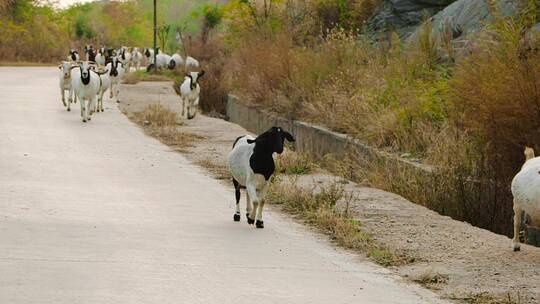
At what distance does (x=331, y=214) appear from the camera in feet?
42.7

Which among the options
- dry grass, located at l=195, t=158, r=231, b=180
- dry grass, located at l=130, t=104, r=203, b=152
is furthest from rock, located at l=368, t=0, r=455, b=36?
dry grass, located at l=195, t=158, r=231, b=180

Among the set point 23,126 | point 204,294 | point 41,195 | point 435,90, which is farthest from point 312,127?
point 204,294

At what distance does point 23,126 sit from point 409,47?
27.2 feet

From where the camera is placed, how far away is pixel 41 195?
48.1 feet

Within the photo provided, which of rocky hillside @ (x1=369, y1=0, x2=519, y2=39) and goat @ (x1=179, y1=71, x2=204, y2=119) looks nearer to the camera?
rocky hillside @ (x1=369, y1=0, x2=519, y2=39)

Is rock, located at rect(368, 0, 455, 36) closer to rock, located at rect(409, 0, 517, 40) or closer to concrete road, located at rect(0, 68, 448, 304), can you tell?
rock, located at rect(409, 0, 517, 40)

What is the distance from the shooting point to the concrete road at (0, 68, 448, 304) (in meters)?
9.32

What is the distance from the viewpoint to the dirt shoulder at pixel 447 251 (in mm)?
9688

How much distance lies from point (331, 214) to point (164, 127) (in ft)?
41.4

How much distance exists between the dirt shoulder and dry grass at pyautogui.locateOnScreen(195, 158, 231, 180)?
4.26 ft

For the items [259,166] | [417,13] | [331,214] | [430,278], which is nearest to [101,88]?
[417,13]

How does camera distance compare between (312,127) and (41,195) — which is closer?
(41,195)

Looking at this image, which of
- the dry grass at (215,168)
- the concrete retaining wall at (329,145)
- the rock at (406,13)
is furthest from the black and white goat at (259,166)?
the rock at (406,13)

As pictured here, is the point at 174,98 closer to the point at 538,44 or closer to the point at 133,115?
the point at 133,115
